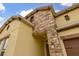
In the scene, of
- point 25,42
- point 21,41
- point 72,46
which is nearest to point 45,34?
point 25,42

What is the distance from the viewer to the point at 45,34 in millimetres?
3729

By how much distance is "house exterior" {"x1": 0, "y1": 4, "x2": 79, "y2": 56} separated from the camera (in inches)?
113

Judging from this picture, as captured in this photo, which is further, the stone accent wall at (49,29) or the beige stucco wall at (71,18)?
the beige stucco wall at (71,18)

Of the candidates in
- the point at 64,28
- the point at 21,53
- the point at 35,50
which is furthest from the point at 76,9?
the point at 21,53

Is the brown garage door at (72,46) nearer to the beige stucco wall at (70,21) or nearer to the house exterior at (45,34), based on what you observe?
the house exterior at (45,34)

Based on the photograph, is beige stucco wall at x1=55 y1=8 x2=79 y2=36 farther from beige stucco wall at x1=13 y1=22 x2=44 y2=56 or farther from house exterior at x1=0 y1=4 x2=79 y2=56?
beige stucco wall at x1=13 y1=22 x2=44 y2=56

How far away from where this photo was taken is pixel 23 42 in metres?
3.19

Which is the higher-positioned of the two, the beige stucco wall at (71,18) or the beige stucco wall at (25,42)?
the beige stucco wall at (71,18)

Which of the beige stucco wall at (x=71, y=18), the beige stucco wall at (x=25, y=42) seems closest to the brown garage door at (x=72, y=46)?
the beige stucco wall at (x=71, y=18)

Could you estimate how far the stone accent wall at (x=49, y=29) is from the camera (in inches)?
114

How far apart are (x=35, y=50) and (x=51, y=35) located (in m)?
1.03

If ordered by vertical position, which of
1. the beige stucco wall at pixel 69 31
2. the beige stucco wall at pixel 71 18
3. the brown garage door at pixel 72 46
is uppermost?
the beige stucco wall at pixel 71 18

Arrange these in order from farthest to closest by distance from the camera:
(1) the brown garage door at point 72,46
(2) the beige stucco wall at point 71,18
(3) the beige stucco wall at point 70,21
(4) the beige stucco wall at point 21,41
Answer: (2) the beige stucco wall at point 71,18 → (3) the beige stucco wall at point 70,21 → (4) the beige stucco wall at point 21,41 → (1) the brown garage door at point 72,46

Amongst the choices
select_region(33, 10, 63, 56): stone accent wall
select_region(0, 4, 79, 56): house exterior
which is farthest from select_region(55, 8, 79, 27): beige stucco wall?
select_region(33, 10, 63, 56): stone accent wall
